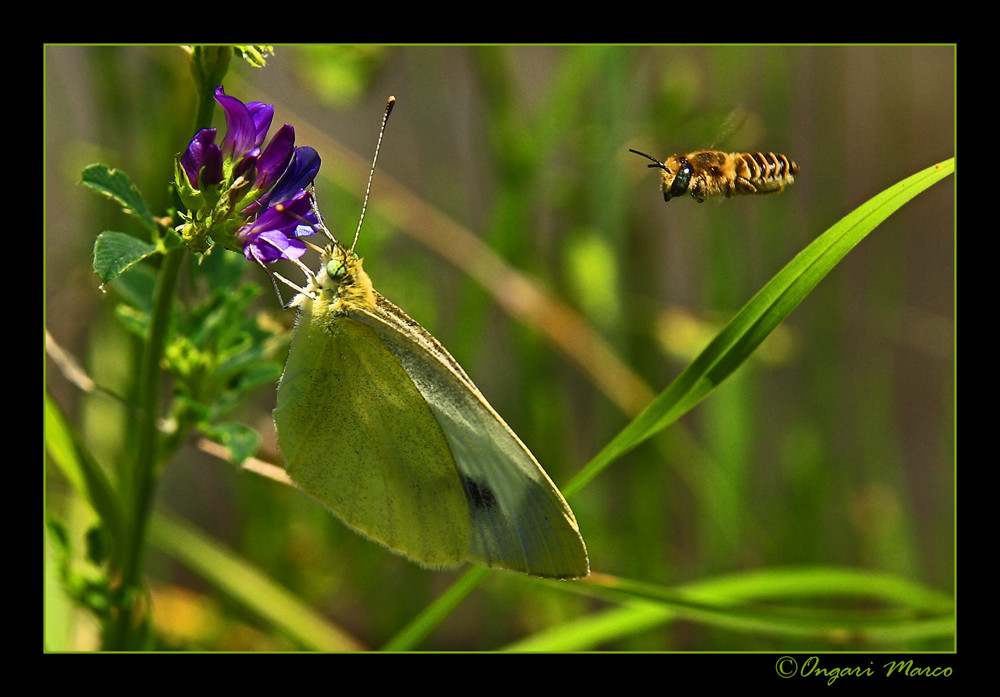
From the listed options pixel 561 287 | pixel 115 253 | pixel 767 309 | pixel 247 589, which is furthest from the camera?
pixel 561 287

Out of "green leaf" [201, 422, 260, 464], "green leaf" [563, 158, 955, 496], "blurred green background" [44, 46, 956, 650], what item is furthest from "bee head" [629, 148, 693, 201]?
"blurred green background" [44, 46, 956, 650]

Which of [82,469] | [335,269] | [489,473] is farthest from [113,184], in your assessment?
[489,473]

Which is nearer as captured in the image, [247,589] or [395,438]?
[395,438]

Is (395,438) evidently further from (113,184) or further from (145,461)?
(113,184)

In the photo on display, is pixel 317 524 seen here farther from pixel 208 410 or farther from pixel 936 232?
pixel 936 232

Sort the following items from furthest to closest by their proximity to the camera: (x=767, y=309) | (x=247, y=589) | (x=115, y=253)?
(x=247, y=589)
(x=767, y=309)
(x=115, y=253)

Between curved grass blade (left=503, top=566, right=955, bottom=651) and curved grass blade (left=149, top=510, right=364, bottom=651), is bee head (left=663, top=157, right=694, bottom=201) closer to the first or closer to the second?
curved grass blade (left=503, top=566, right=955, bottom=651)
